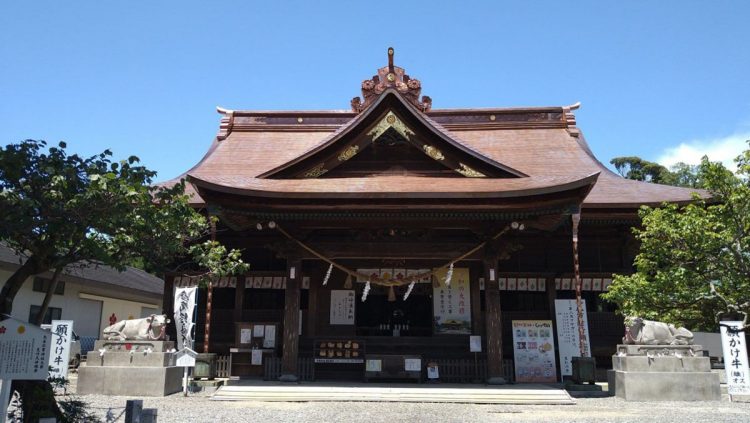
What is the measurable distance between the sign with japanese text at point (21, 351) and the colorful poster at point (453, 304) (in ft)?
35.9

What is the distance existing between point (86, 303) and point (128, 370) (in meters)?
18.2

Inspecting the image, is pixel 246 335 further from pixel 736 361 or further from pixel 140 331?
pixel 736 361

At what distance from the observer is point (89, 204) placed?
5891 mm

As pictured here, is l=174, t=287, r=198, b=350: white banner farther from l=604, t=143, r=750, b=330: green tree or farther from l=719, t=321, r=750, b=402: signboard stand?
l=719, t=321, r=750, b=402: signboard stand

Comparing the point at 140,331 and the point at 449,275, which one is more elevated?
the point at 449,275

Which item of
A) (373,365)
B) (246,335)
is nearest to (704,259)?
(373,365)

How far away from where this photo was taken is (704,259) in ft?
30.3

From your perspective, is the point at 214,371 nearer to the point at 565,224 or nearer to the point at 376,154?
the point at 376,154

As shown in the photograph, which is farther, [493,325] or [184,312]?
[493,325]

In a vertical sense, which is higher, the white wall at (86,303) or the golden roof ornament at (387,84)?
the golden roof ornament at (387,84)

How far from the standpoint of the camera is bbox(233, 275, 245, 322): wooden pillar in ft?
53.4

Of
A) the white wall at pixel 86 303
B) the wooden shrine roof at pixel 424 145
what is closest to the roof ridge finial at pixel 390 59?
the wooden shrine roof at pixel 424 145

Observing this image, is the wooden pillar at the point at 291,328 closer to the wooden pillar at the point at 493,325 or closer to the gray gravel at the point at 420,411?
the gray gravel at the point at 420,411

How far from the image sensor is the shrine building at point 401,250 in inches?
527
